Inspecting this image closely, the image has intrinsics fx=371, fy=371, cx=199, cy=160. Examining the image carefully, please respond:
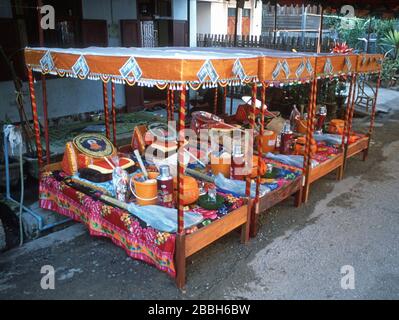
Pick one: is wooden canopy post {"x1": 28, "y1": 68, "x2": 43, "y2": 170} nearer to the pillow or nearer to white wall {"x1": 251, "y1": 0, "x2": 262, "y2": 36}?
the pillow

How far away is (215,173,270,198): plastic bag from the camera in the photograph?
460cm

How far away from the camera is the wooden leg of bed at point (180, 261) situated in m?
3.40

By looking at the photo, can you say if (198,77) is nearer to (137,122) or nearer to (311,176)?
(311,176)

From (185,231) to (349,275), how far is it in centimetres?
179

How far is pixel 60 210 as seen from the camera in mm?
4781

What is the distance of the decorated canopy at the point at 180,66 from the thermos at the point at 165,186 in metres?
0.98

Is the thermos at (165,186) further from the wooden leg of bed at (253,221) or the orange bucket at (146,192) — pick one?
the wooden leg of bed at (253,221)

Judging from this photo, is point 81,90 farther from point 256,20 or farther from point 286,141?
point 256,20

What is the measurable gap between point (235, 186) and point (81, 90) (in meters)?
5.41

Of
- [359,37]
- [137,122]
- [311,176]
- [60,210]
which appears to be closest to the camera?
[60,210]

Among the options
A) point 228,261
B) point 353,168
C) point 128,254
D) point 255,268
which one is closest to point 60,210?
point 128,254

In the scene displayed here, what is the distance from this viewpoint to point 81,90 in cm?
862

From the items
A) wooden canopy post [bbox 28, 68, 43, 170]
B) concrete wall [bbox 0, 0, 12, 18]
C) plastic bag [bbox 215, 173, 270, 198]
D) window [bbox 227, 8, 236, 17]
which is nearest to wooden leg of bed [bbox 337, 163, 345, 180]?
plastic bag [bbox 215, 173, 270, 198]

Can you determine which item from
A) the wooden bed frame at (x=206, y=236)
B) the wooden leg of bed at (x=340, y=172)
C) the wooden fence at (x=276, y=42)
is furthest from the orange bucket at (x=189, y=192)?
the wooden fence at (x=276, y=42)
